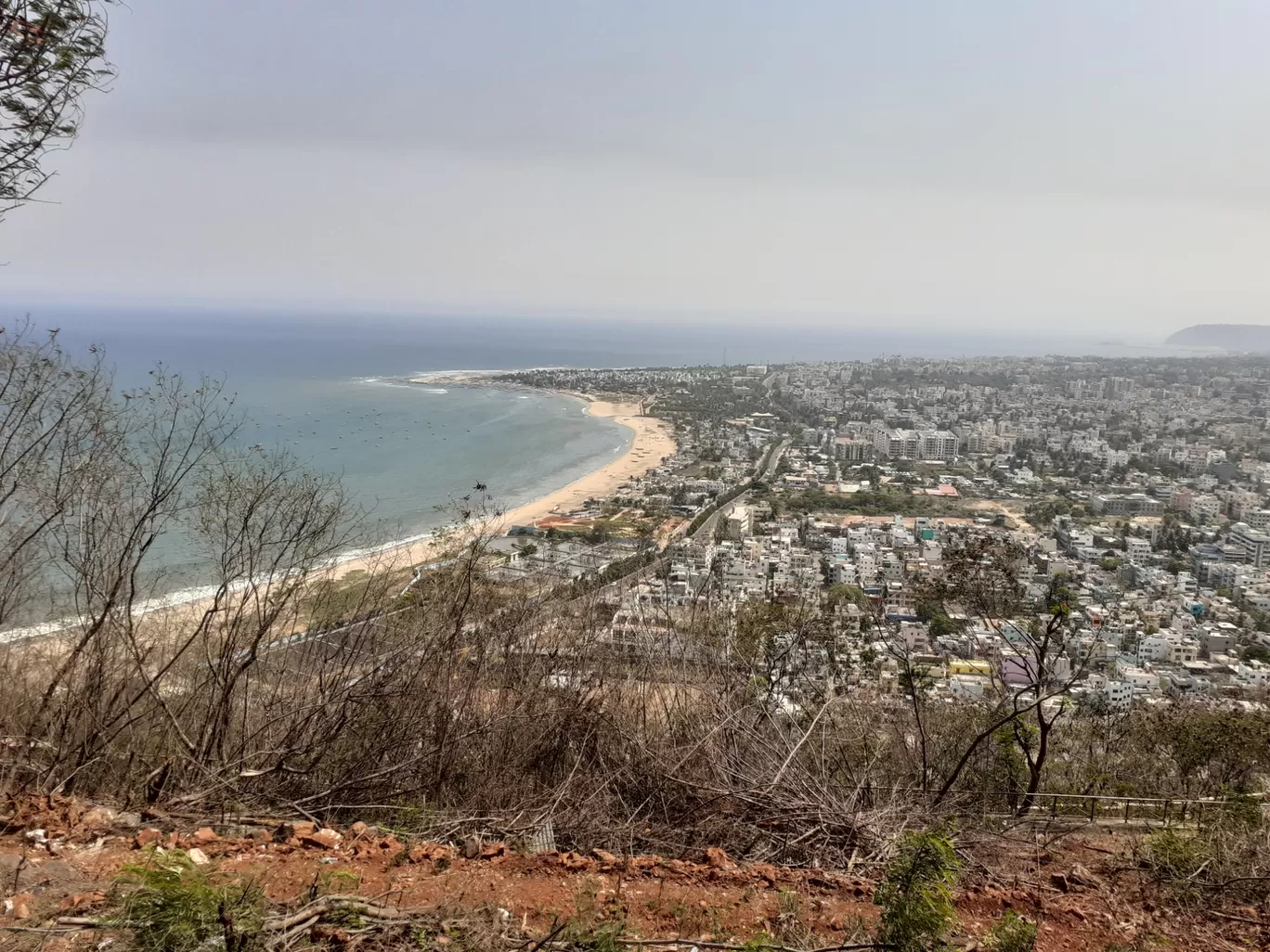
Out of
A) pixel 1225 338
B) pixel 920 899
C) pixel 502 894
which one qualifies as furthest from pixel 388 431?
pixel 1225 338

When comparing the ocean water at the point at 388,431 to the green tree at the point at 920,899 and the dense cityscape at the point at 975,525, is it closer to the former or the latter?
the dense cityscape at the point at 975,525

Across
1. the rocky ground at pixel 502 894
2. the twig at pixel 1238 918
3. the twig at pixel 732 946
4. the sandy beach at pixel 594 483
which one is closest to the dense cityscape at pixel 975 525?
Result: the sandy beach at pixel 594 483

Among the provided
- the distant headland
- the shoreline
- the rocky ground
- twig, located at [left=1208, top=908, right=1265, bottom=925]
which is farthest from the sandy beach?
the distant headland

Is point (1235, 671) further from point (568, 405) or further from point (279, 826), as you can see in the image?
point (568, 405)

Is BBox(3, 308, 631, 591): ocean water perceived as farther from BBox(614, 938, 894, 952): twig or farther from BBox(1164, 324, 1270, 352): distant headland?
BBox(1164, 324, 1270, 352): distant headland

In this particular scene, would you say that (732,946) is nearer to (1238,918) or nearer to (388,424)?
(1238,918)
